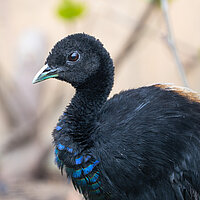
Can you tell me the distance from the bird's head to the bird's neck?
0.06 metres

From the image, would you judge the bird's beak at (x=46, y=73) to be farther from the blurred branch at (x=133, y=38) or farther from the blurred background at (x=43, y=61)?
the blurred branch at (x=133, y=38)

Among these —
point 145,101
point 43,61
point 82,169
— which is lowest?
point 82,169

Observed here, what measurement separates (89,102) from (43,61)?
394 cm

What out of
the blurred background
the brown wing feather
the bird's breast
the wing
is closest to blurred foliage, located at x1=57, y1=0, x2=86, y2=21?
the blurred background

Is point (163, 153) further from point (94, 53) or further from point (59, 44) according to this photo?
point (59, 44)

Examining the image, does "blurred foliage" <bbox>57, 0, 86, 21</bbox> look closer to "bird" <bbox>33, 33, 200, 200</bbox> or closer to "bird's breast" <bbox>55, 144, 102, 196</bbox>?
"bird" <bbox>33, 33, 200, 200</bbox>

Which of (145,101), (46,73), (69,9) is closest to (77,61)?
(46,73)

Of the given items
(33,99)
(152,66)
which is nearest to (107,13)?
(152,66)

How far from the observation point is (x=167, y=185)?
2885mm

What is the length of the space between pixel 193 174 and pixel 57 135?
98cm

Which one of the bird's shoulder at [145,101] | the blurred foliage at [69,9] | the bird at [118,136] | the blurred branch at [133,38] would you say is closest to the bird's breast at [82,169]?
the bird at [118,136]

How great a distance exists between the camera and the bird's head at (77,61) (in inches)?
117

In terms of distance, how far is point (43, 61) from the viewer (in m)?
6.85

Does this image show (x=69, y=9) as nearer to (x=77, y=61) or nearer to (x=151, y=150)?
(x=77, y=61)
